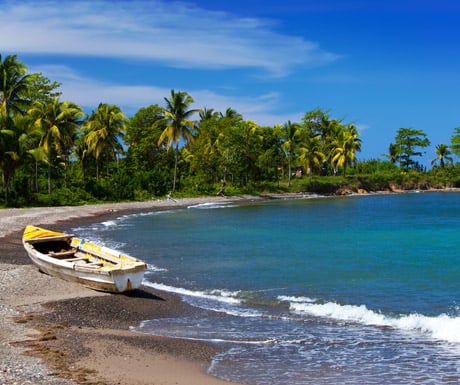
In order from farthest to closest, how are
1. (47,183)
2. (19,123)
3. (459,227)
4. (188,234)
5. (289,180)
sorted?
(289,180)
(47,183)
(19,123)
(459,227)
(188,234)

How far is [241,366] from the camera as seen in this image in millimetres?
9461

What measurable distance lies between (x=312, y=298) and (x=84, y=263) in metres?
6.87

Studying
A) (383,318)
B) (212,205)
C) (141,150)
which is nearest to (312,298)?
(383,318)

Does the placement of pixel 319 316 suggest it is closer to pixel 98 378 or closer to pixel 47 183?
pixel 98 378

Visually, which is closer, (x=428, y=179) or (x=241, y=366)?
(x=241, y=366)

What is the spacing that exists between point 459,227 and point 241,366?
103ft

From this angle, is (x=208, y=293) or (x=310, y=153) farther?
(x=310, y=153)

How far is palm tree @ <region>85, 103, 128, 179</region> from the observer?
55.5m

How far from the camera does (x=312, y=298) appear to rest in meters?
15.4

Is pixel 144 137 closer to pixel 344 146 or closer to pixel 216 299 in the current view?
pixel 344 146

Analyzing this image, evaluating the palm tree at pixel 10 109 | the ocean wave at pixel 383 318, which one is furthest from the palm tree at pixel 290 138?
the ocean wave at pixel 383 318

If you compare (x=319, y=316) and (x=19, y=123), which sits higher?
(x=19, y=123)

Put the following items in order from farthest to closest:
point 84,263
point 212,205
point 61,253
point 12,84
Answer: point 212,205
point 12,84
point 61,253
point 84,263

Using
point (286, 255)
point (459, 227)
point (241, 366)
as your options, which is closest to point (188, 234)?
point (286, 255)
